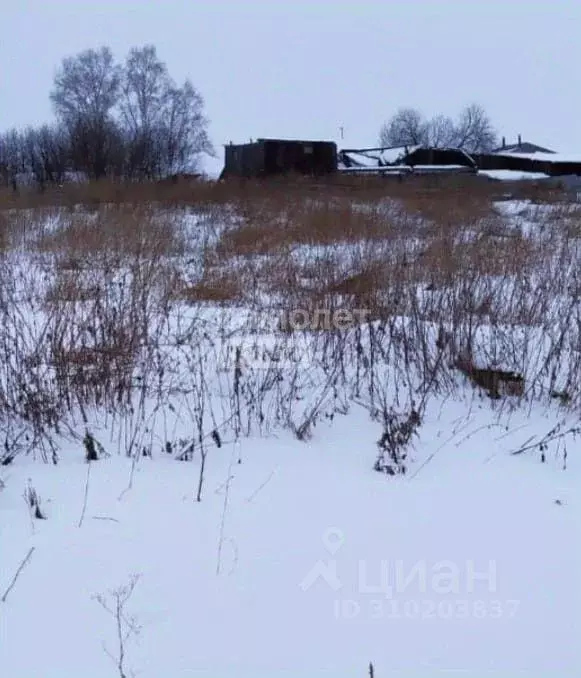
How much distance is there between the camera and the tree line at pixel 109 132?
2328 cm

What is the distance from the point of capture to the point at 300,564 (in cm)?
212

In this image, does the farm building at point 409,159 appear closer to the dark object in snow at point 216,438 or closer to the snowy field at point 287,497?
the snowy field at point 287,497

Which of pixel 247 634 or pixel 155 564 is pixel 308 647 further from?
pixel 155 564

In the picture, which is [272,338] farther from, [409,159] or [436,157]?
[436,157]

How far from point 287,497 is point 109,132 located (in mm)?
24986

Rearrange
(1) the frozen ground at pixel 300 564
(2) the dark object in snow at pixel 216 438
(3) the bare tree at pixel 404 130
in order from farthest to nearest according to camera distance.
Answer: (3) the bare tree at pixel 404 130 → (2) the dark object in snow at pixel 216 438 → (1) the frozen ground at pixel 300 564

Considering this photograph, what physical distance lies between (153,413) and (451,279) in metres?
2.47

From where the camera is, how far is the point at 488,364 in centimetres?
374

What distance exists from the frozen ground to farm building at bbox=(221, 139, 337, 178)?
86.3ft

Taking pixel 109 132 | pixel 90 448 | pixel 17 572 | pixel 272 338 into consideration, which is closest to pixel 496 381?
pixel 272 338

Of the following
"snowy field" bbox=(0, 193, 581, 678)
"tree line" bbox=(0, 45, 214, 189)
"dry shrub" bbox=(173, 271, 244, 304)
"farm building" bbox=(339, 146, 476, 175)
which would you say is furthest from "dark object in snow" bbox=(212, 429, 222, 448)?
"farm building" bbox=(339, 146, 476, 175)

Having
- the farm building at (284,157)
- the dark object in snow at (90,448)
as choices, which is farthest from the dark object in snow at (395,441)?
the farm building at (284,157)

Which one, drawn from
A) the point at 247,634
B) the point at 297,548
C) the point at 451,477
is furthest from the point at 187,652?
the point at 451,477

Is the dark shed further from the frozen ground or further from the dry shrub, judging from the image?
the frozen ground
